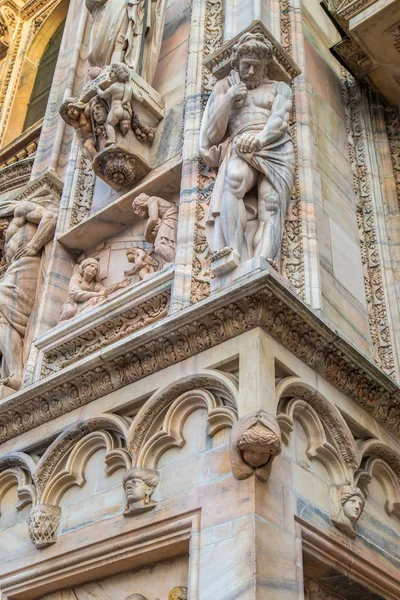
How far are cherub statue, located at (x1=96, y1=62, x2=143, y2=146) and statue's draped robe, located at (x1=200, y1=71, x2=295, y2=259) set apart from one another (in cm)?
139

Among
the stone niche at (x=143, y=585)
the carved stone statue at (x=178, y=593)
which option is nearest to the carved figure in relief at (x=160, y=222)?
the stone niche at (x=143, y=585)

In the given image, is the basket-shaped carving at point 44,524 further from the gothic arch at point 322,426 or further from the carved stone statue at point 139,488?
the gothic arch at point 322,426

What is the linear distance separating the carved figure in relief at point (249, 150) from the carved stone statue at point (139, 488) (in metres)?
1.64

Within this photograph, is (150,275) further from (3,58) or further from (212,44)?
(3,58)

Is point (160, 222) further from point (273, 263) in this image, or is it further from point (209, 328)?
point (209, 328)

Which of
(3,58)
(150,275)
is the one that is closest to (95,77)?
(150,275)

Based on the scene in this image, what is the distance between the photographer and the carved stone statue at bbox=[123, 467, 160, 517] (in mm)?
5309

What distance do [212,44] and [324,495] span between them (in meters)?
4.73

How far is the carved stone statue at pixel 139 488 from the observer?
5.31 m

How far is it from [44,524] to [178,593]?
1.38 m

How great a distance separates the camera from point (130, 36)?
862 cm

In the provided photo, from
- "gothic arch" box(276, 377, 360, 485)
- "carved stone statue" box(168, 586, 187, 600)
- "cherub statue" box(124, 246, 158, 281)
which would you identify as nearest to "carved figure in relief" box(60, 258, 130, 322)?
"cherub statue" box(124, 246, 158, 281)

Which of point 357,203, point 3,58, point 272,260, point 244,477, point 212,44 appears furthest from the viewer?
point 3,58

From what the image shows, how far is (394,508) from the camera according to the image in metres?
6.00
